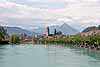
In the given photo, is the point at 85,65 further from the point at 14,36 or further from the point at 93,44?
the point at 14,36

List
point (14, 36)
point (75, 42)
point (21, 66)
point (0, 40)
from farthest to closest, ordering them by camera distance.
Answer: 1. point (14, 36)
2. point (0, 40)
3. point (75, 42)
4. point (21, 66)

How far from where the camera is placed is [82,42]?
462 ft

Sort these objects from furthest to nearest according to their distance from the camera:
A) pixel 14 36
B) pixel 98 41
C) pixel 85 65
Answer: pixel 14 36
pixel 98 41
pixel 85 65

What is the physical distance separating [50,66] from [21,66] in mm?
4908

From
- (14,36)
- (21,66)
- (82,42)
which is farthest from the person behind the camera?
(14,36)

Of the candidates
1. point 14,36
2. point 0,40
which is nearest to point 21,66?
point 0,40

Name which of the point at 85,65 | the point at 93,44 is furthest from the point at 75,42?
the point at 85,65

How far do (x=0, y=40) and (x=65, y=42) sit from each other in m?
37.6

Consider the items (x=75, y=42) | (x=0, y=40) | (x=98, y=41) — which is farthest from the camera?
(x=0, y=40)

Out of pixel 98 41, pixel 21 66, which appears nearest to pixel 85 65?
pixel 21 66

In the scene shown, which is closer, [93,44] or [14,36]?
[93,44]

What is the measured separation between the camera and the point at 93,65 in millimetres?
55812

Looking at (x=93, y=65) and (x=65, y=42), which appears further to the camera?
(x=65, y=42)

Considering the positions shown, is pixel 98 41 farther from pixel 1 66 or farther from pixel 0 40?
pixel 0 40
